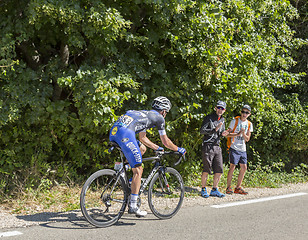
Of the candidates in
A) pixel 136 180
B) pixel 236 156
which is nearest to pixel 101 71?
pixel 136 180

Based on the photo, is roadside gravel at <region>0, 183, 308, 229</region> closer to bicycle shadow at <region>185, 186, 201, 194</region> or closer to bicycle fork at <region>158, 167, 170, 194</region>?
bicycle shadow at <region>185, 186, 201, 194</region>

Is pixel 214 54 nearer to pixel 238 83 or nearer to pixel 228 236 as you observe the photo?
pixel 238 83

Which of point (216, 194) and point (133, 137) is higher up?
point (133, 137)

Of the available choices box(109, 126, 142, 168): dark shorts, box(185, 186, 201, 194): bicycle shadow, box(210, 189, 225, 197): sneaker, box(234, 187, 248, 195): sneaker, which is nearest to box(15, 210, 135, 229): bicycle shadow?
box(109, 126, 142, 168): dark shorts

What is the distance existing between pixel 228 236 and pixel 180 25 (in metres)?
4.05

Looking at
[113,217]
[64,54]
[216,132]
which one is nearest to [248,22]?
[216,132]

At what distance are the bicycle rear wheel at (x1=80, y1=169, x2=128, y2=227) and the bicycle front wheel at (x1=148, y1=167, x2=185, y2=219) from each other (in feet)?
1.59

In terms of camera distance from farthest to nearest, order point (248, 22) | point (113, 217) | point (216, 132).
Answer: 1. point (248, 22)
2. point (216, 132)
3. point (113, 217)

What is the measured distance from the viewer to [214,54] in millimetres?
7270

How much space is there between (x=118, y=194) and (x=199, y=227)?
1.25 metres

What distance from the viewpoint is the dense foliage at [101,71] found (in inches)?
244

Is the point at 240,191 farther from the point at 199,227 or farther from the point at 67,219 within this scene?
the point at 67,219

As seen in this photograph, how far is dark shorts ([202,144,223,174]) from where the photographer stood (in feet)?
25.1

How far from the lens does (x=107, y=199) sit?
5.31 m
